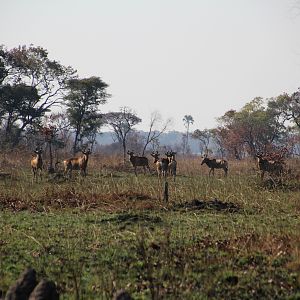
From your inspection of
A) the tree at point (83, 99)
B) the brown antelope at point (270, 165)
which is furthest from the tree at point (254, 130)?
the brown antelope at point (270, 165)

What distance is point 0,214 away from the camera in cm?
1222

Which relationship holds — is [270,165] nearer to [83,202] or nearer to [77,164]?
[77,164]

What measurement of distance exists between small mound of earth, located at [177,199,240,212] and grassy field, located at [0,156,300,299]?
1.2 inches

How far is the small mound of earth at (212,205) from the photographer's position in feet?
42.2

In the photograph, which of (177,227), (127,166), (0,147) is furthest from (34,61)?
(177,227)

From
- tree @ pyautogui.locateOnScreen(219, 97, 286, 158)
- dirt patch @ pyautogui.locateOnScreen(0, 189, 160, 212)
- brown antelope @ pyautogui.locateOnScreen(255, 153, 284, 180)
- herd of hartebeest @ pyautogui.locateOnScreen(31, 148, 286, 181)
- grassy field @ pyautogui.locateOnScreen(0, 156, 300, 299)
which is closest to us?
grassy field @ pyautogui.locateOnScreen(0, 156, 300, 299)

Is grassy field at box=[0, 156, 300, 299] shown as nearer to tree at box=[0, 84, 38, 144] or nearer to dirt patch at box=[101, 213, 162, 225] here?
dirt patch at box=[101, 213, 162, 225]

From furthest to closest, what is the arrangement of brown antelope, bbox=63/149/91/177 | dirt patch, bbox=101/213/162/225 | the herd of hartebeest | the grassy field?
brown antelope, bbox=63/149/91/177
the herd of hartebeest
dirt patch, bbox=101/213/162/225
the grassy field

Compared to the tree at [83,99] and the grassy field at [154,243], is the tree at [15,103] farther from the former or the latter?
the grassy field at [154,243]

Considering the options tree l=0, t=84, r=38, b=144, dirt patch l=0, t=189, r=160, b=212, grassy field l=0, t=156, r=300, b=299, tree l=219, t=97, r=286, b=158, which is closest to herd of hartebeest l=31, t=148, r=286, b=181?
dirt patch l=0, t=189, r=160, b=212

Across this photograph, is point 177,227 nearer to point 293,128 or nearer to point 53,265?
point 53,265

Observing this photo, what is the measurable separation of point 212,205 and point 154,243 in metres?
5.06

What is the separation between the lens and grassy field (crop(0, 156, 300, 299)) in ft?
21.2

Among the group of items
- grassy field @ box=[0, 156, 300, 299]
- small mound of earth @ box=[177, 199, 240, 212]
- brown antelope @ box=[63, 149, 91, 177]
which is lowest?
grassy field @ box=[0, 156, 300, 299]
